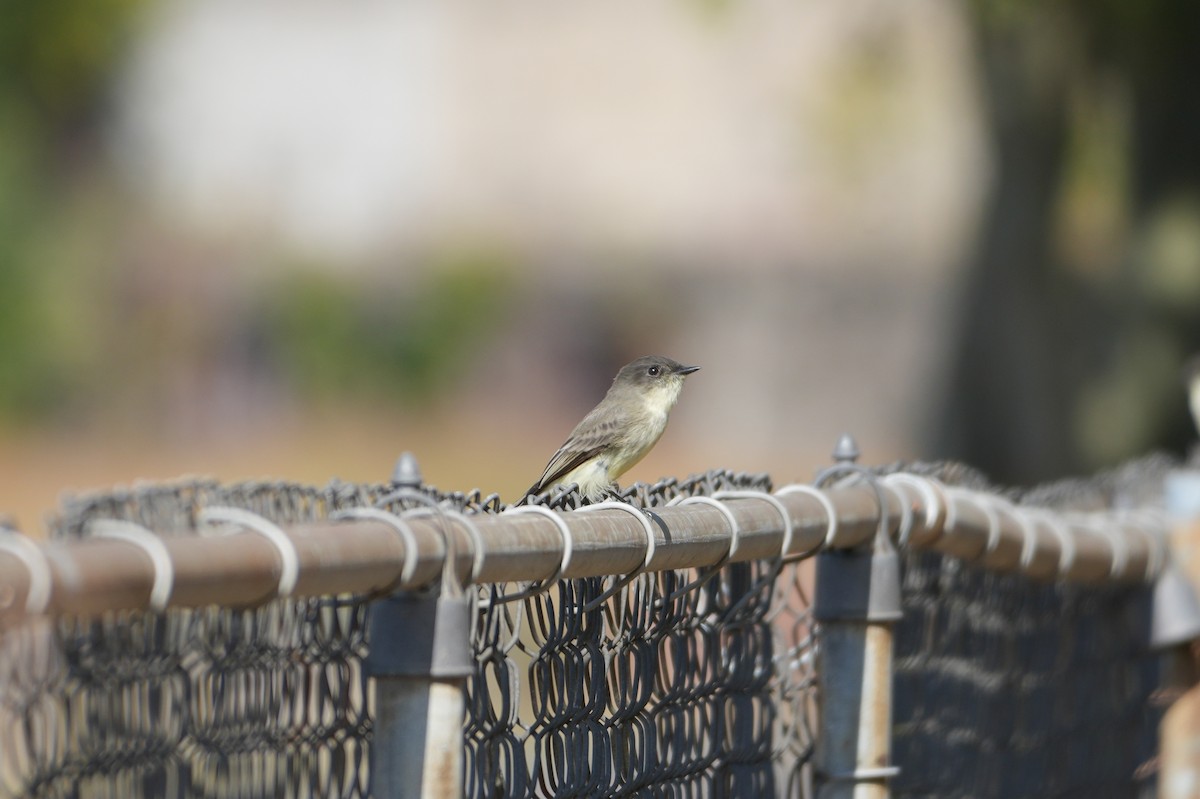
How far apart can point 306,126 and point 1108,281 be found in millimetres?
24371

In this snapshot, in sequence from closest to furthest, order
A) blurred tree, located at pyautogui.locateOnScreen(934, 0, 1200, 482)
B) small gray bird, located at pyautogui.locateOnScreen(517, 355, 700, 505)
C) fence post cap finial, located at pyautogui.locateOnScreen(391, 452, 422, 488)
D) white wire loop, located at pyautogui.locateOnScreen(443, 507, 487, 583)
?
white wire loop, located at pyautogui.locateOnScreen(443, 507, 487, 583) → fence post cap finial, located at pyautogui.locateOnScreen(391, 452, 422, 488) → small gray bird, located at pyautogui.locateOnScreen(517, 355, 700, 505) → blurred tree, located at pyautogui.locateOnScreen(934, 0, 1200, 482)

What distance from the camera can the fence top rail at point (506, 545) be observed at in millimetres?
1431

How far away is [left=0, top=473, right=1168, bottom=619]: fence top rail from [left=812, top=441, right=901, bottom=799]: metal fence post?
0.06 m

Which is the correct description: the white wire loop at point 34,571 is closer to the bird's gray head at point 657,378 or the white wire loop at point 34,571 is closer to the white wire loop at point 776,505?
the white wire loop at point 776,505

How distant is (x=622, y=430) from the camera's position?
4.76m

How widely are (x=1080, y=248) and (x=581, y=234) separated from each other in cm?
1798

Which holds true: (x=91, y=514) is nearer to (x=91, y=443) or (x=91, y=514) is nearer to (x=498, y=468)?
(x=498, y=468)

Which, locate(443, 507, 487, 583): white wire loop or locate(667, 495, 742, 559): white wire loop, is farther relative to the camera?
locate(667, 495, 742, 559): white wire loop

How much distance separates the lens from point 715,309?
25.2 meters

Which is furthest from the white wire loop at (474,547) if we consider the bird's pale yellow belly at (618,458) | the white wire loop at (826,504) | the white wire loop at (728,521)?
the bird's pale yellow belly at (618,458)

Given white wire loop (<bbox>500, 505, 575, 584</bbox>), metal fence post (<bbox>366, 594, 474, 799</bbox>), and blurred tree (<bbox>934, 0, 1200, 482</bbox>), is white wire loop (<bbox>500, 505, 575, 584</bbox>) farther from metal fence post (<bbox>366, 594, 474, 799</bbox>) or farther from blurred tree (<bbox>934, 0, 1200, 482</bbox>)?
blurred tree (<bbox>934, 0, 1200, 482</bbox>)

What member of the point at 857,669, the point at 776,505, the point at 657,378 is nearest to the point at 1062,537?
the point at 857,669

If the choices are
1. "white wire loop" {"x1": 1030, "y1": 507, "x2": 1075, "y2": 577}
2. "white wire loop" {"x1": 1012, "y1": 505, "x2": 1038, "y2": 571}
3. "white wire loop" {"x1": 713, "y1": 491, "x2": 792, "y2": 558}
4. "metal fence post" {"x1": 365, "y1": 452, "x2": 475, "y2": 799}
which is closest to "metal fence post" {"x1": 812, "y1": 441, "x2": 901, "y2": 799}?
"white wire loop" {"x1": 713, "y1": 491, "x2": 792, "y2": 558}

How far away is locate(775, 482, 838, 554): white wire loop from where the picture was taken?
2.80m
